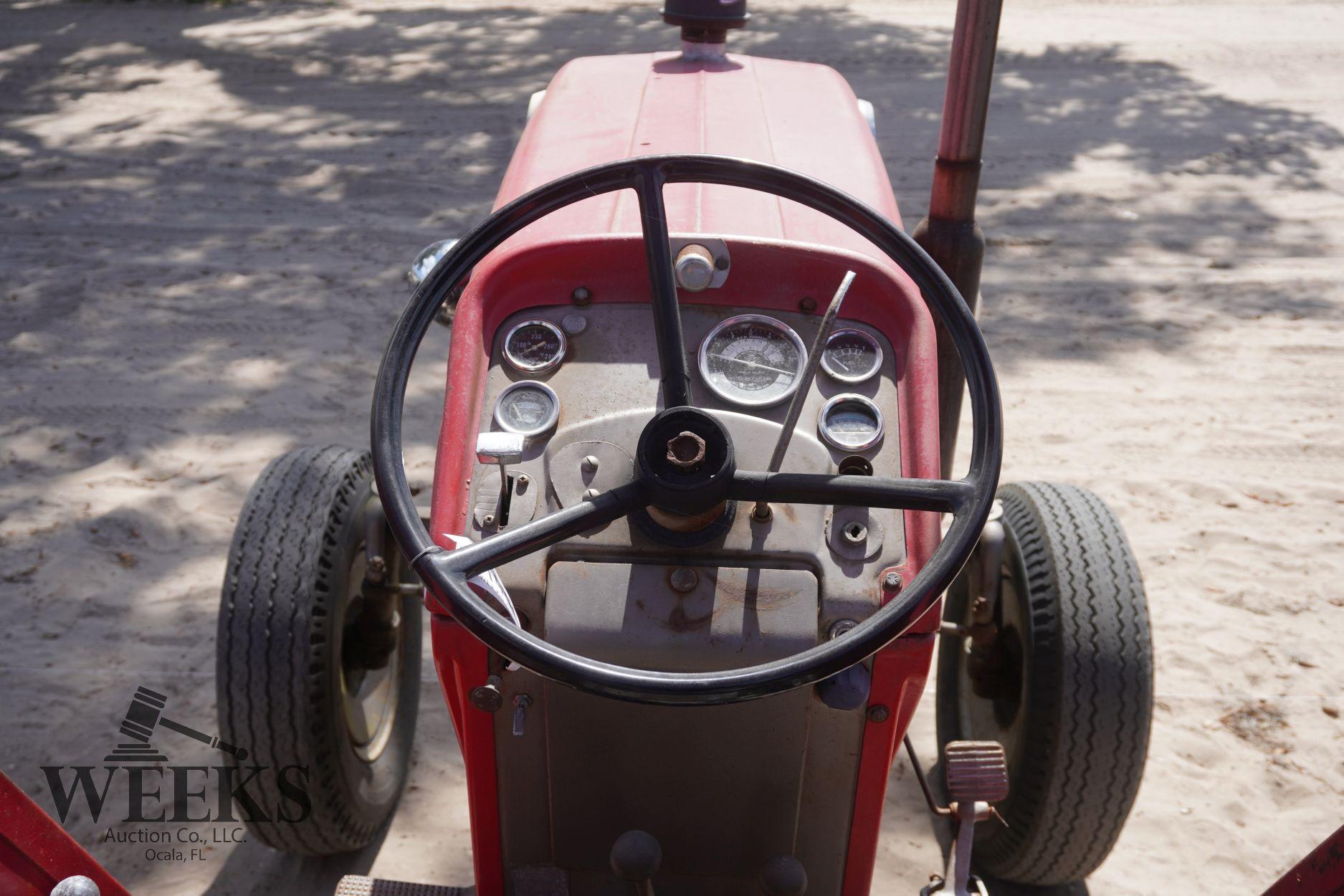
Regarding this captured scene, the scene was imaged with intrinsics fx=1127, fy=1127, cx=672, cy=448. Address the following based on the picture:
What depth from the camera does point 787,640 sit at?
1471mm

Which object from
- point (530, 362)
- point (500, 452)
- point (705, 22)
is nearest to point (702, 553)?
point (500, 452)

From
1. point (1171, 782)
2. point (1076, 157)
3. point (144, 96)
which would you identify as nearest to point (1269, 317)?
point (1076, 157)

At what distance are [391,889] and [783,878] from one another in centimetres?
68

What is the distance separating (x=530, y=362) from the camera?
5.62 ft

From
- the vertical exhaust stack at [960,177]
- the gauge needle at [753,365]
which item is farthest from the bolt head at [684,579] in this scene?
the vertical exhaust stack at [960,177]

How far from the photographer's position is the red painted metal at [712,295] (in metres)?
1.59

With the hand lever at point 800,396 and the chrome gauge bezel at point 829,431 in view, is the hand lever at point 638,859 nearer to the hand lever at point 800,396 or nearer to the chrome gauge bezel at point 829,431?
the hand lever at point 800,396

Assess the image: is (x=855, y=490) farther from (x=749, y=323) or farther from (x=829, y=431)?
(x=749, y=323)

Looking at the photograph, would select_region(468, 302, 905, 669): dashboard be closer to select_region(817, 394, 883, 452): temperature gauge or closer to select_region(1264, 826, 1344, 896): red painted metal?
select_region(817, 394, 883, 452): temperature gauge

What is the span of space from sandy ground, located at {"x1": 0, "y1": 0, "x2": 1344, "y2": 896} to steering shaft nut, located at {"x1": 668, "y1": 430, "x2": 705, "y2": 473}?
1.26m

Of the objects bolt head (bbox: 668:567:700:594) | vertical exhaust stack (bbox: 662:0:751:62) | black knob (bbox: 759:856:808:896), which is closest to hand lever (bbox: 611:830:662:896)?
black knob (bbox: 759:856:808:896)

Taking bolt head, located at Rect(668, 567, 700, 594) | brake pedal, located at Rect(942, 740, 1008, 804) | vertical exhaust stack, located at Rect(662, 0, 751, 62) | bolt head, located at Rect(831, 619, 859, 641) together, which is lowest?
brake pedal, located at Rect(942, 740, 1008, 804)

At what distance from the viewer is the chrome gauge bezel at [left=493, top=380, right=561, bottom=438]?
1.62 meters

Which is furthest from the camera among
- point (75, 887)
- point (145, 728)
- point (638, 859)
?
point (145, 728)
